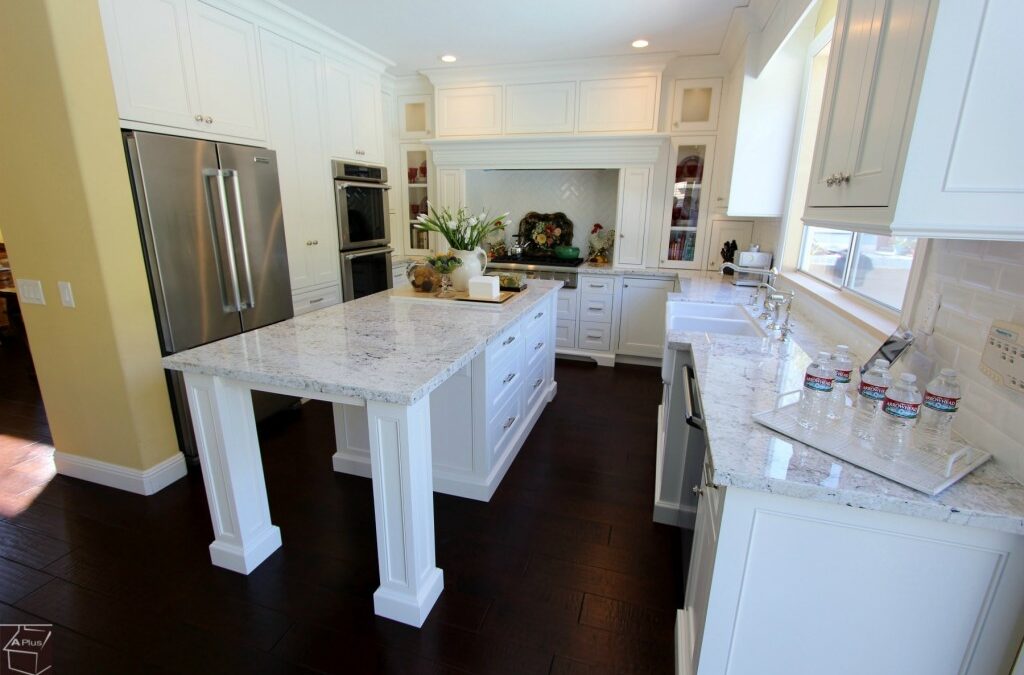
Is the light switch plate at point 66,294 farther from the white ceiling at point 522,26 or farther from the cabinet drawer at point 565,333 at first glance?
the cabinet drawer at point 565,333

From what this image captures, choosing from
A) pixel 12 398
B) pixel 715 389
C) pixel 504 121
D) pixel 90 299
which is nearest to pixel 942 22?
pixel 715 389

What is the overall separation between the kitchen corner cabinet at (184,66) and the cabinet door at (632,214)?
2.86 meters

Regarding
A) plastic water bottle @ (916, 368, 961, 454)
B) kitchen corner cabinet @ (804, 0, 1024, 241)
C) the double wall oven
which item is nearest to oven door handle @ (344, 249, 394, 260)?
the double wall oven

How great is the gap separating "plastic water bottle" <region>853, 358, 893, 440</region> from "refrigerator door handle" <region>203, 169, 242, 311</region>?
2905 mm

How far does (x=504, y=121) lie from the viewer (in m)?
4.31

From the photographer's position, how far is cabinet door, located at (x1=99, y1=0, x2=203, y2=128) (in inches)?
83.7

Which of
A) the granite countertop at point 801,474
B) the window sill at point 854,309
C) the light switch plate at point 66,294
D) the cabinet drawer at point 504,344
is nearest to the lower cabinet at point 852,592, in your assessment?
the granite countertop at point 801,474

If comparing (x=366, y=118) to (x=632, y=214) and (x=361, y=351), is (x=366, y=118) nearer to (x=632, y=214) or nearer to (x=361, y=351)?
Result: (x=632, y=214)

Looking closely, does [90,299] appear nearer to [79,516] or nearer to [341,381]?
[79,516]

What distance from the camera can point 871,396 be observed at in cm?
115

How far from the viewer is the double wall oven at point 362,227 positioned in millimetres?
3654

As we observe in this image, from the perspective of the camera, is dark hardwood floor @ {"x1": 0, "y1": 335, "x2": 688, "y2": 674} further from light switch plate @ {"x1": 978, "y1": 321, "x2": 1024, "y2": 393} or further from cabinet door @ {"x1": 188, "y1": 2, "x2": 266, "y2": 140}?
cabinet door @ {"x1": 188, "y1": 2, "x2": 266, "y2": 140}

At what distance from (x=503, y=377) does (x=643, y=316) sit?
7.43 feet

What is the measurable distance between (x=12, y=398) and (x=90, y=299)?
7.16 feet
